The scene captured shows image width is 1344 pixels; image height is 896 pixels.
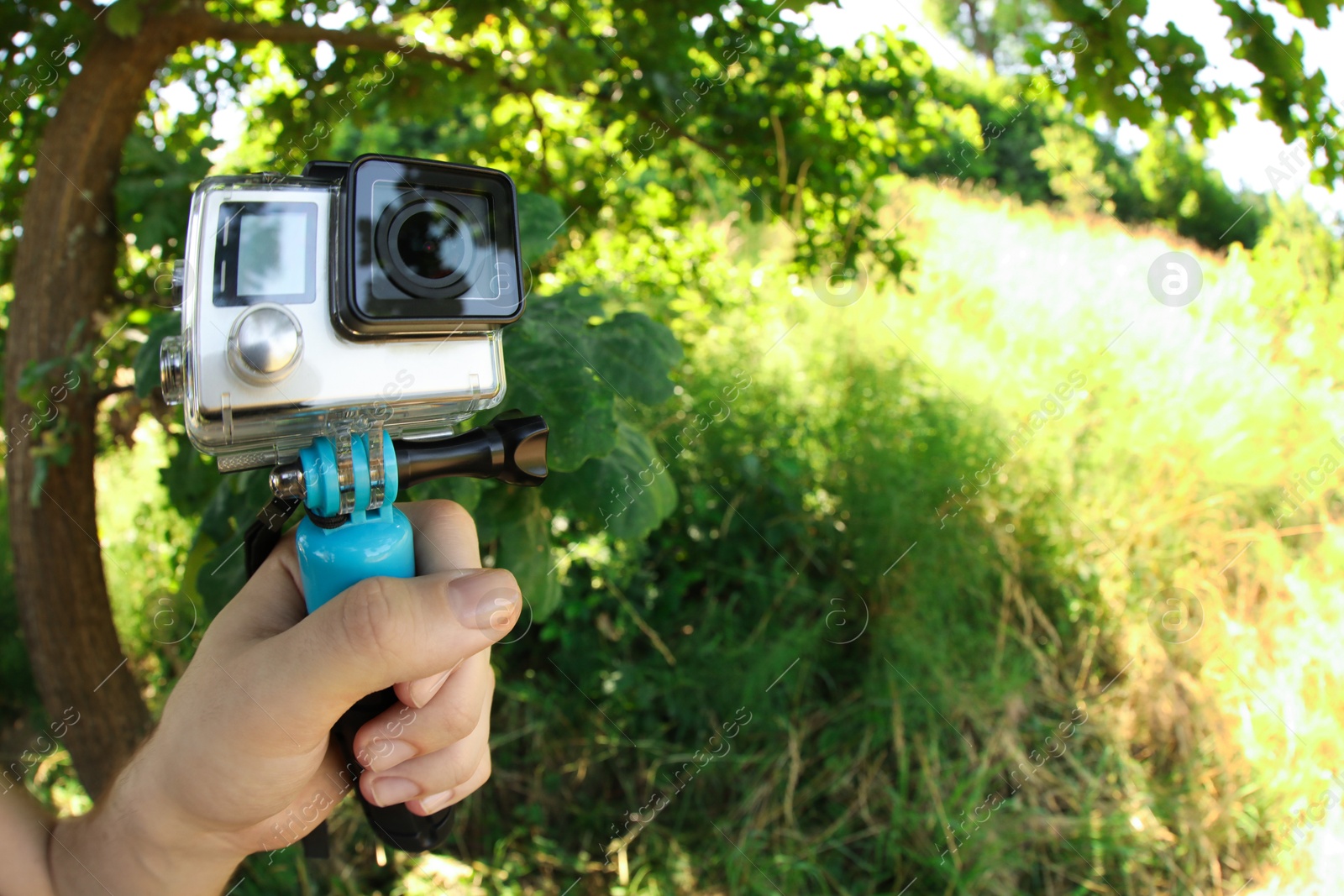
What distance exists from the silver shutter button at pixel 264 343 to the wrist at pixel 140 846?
0.46 m

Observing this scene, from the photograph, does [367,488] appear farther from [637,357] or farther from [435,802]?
[637,357]

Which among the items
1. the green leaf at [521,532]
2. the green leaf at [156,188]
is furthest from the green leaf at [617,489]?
the green leaf at [156,188]

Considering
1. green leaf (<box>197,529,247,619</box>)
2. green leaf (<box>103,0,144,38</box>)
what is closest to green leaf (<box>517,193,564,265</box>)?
green leaf (<box>197,529,247,619</box>)

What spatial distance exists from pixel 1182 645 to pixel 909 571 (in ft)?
3.41

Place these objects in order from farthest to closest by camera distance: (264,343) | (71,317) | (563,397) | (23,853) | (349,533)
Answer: (71,317)
(563,397)
(23,853)
(349,533)
(264,343)

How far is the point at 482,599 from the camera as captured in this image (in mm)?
751

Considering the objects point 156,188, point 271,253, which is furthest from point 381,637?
point 156,188

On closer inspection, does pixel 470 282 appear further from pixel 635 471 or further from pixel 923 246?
pixel 923 246

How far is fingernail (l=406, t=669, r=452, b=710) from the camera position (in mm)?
827

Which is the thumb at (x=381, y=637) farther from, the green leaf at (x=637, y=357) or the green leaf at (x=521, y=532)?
the green leaf at (x=637, y=357)

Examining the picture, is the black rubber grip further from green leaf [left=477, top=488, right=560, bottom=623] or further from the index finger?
green leaf [left=477, top=488, right=560, bottom=623]

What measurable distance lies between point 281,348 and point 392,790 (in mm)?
494

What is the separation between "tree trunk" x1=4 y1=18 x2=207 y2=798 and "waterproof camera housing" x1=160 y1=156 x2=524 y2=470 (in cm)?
172

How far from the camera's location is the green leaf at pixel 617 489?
4.62 ft
